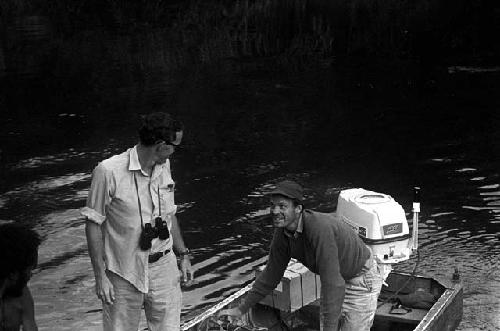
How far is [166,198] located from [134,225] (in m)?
0.32

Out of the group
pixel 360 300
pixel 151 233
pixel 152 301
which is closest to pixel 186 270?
pixel 152 301

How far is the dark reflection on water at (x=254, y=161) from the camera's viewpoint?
10016mm

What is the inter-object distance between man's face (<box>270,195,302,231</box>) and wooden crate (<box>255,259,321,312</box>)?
1.95 metres

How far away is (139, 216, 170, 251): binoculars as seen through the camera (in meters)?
5.42

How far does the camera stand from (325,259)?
17.8 ft

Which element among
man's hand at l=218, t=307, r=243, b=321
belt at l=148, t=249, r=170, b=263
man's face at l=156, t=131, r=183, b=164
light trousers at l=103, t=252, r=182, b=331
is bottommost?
man's hand at l=218, t=307, r=243, b=321

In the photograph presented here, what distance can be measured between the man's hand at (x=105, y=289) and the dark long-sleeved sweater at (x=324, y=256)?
0.99m

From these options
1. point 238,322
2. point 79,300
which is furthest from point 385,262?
point 79,300

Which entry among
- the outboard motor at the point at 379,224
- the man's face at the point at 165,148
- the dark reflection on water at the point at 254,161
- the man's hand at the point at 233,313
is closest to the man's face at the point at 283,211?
the man's face at the point at 165,148

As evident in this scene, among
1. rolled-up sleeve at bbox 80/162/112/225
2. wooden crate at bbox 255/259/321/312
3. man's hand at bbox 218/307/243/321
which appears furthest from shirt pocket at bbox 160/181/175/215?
wooden crate at bbox 255/259/321/312

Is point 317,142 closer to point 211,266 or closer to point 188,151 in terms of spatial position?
point 188,151

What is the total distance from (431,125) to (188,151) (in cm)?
514

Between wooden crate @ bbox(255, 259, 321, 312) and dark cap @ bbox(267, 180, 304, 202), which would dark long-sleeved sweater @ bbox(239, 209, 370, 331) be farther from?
wooden crate @ bbox(255, 259, 321, 312)

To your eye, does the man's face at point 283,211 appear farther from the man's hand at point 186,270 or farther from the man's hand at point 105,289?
the man's hand at point 105,289
